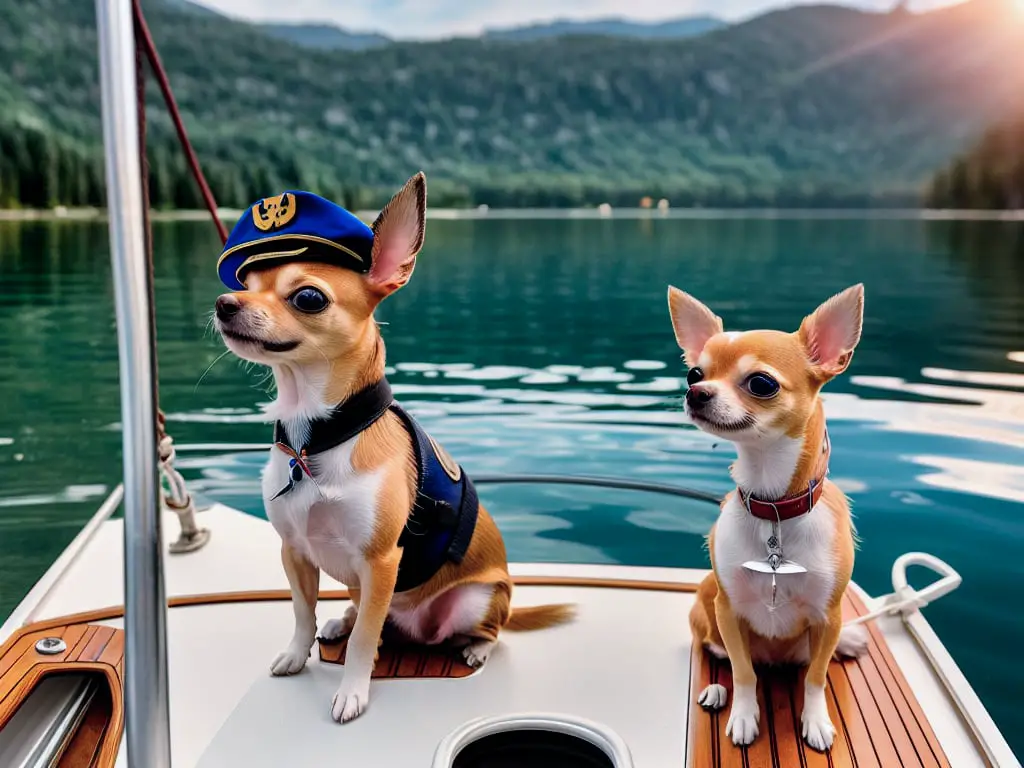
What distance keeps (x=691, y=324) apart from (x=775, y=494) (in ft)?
1.33

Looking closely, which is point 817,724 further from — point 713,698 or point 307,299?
point 307,299

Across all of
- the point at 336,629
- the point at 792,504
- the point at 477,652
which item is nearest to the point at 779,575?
the point at 792,504

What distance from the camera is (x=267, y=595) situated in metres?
2.80

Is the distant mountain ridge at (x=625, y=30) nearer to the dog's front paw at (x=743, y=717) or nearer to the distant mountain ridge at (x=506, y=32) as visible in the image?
the distant mountain ridge at (x=506, y=32)

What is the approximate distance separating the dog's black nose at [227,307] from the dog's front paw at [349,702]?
898 millimetres

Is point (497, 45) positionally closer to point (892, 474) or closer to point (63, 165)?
point (63, 165)

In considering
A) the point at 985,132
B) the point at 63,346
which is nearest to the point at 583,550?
the point at 63,346

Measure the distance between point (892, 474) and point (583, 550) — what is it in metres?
2.62

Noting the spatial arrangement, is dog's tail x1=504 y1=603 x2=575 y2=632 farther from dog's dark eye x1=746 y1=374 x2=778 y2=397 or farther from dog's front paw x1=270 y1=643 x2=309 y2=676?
dog's dark eye x1=746 y1=374 x2=778 y2=397

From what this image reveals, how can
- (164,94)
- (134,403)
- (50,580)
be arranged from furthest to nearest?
(50,580), (164,94), (134,403)

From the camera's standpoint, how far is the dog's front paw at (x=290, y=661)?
2348mm

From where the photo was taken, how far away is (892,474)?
22.3ft

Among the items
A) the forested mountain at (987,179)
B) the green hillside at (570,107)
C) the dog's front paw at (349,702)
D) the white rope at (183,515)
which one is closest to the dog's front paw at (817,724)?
the dog's front paw at (349,702)

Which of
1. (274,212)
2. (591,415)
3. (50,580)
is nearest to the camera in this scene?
(274,212)
